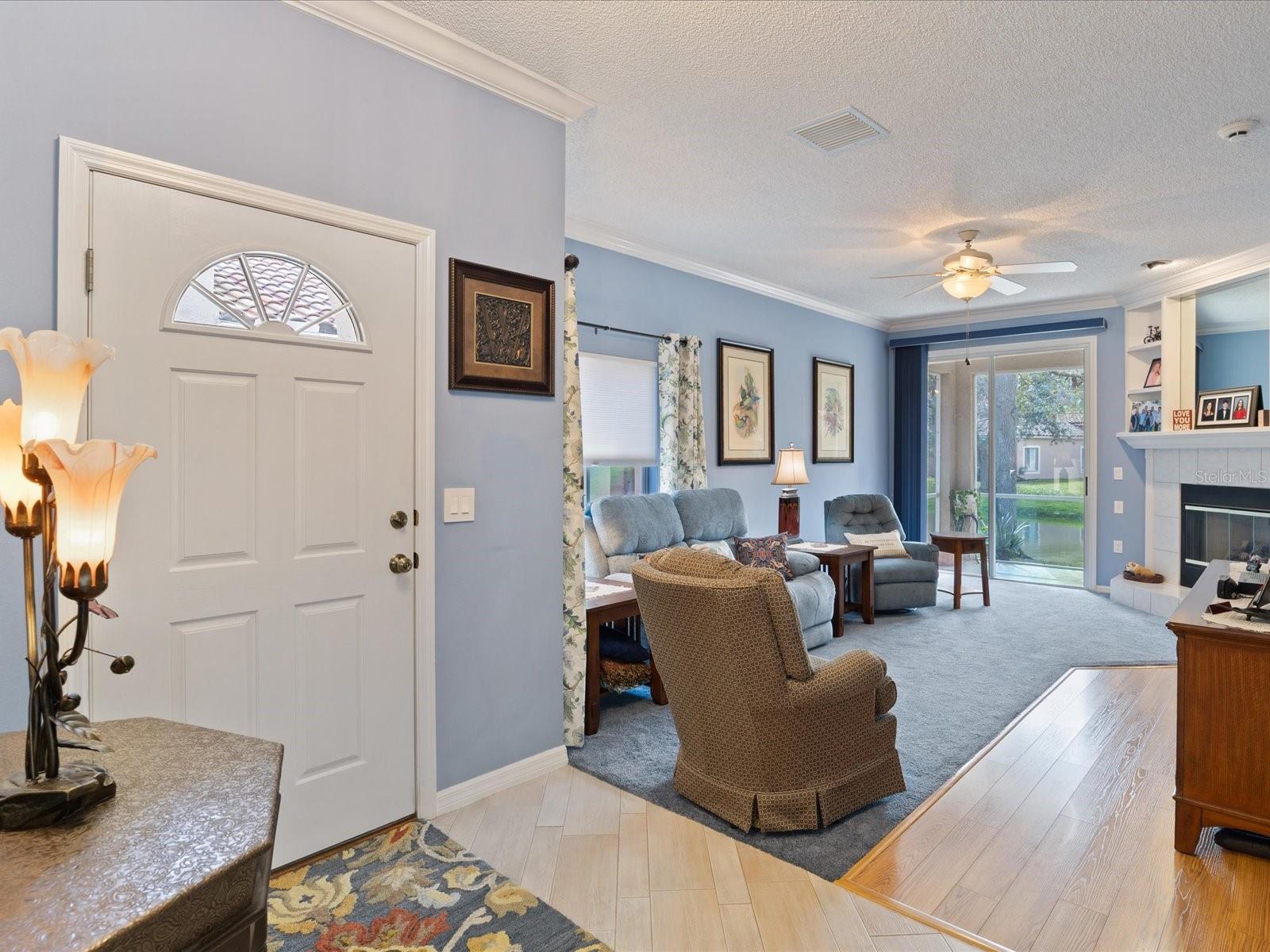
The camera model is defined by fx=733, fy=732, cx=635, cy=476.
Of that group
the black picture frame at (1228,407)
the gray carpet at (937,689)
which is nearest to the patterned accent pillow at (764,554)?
the gray carpet at (937,689)

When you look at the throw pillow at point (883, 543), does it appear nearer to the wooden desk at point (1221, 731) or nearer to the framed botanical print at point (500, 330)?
the wooden desk at point (1221, 731)

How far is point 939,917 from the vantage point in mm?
1974

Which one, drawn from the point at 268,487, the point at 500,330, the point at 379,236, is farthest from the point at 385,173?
the point at 268,487

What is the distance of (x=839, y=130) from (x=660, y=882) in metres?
2.89

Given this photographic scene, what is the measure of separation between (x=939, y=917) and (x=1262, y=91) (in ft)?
10.2

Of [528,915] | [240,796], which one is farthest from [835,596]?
[240,796]

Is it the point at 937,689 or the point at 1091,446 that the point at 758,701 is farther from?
the point at 1091,446

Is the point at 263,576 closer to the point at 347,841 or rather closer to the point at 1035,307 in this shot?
the point at 347,841

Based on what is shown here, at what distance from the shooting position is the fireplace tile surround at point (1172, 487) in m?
5.19

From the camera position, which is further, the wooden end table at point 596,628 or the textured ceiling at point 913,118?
the wooden end table at point 596,628

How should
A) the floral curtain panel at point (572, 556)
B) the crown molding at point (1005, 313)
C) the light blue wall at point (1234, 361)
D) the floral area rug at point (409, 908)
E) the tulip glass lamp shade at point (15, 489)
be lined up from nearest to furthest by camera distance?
the tulip glass lamp shade at point (15, 489) → the floral area rug at point (409, 908) → the floral curtain panel at point (572, 556) → the light blue wall at point (1234, 361) → the crown molding at point (1005, 313)

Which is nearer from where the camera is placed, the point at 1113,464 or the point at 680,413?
the point at 680,413

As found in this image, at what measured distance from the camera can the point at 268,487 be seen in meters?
2.12

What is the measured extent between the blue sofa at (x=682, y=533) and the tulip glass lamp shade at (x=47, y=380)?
3126 millimetres
